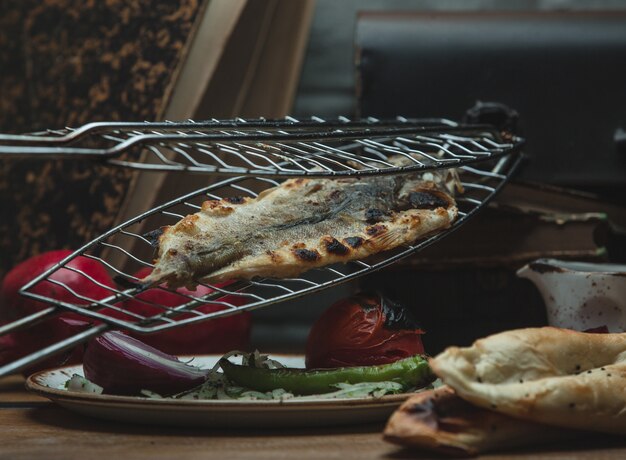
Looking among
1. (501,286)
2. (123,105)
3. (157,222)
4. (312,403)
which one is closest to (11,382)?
(157,222)

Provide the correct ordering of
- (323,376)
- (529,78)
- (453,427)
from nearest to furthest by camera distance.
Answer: (453,427)
(323,376)
(529,78)

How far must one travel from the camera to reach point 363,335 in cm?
78

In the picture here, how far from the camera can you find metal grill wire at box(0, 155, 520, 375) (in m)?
0.65

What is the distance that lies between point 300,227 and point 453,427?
0.25 metres

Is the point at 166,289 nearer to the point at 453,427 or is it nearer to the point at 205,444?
the point at 205,444

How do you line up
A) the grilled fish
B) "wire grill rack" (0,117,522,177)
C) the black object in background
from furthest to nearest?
the black object in background
the grilled fish
"wire grill rack" (0,117,522,177)

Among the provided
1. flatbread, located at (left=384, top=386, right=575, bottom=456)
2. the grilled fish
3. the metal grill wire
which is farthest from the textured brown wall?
flatbread, located at (left=384, top=386, right=575, bottom=456)

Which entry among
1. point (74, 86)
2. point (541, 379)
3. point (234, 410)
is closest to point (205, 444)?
point (234, 410)

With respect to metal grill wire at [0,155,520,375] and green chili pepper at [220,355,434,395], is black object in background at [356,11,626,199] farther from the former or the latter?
green chili pepper at [220,355,434,395]

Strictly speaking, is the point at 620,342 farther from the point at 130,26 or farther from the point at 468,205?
the point at 130,26

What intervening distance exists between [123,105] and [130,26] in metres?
0.12

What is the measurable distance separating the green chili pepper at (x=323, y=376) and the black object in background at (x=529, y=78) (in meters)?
0.49

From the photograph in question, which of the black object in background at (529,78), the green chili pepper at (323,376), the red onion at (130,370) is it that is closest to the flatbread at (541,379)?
the green chili pepper at (323,376)

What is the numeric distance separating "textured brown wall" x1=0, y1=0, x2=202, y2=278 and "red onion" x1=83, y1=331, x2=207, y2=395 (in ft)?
1.46
